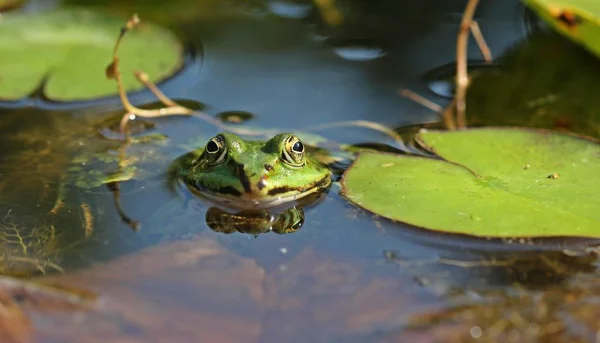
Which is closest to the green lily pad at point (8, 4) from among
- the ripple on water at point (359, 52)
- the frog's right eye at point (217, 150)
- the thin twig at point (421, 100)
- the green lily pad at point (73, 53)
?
the green lily pad at point (73, 53)

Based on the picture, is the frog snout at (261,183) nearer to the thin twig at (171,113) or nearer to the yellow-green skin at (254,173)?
the yellow-green skin at (254,173)

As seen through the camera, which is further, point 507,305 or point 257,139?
point 257,139

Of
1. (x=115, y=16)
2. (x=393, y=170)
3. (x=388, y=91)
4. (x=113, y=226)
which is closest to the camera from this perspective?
(x=113, y=226)

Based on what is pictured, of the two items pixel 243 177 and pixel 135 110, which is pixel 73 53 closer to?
pixel 135 110

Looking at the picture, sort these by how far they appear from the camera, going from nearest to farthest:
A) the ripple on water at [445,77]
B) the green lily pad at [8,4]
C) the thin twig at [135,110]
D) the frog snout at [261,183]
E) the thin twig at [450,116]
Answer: the frog snout at [261,183] → the thin twig at [135,110] → the thin twig at [450,116] → the ripple on water at [445,77] → the green lily pad at [8,4]

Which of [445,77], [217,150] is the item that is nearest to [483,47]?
[445,77]

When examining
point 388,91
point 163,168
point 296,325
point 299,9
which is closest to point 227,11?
point 299,9

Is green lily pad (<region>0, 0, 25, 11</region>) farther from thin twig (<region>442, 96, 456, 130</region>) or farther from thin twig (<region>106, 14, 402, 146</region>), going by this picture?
thin twig (<region>442, 96, 456, 130</region>)

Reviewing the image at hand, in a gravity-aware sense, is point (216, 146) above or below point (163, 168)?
above

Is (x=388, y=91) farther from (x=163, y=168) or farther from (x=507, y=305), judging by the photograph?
(x=507, y=305)

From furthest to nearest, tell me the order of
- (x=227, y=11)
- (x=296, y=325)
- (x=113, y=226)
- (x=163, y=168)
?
(x=227, y=11), (x=163, y=168), (x=113, y=226), (x=296, y=325)
